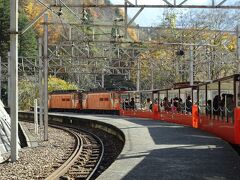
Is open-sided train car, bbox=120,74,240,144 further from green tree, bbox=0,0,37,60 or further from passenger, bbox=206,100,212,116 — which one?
green tree, bbox=0,0,37,60

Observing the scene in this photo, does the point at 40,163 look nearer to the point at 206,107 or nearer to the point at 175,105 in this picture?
the point at 206,107

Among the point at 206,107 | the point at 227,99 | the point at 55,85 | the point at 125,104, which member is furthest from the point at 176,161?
the point at 55,85

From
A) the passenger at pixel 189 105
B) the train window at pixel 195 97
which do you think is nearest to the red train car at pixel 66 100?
the passenger at pixel 189 105

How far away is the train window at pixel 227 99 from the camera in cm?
1638

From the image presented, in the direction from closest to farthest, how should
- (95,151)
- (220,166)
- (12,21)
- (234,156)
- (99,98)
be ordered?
(220,166) < (234,156) < (12,21) < (95,151) < (99,98)

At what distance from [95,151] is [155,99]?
16.5 metres

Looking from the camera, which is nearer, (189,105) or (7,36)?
(189,105)

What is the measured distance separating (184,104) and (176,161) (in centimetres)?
1600

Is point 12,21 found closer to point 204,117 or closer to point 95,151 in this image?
point 95,151

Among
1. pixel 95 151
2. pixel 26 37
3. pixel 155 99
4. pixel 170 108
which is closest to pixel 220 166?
pixel 95 151

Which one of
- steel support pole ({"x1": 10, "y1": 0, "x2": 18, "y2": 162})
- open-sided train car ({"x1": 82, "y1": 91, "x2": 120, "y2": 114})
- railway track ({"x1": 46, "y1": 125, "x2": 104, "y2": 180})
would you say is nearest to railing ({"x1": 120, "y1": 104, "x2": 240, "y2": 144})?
railway track ({"x1": 46, "y1": 125, "x2": 104, "y2": 180})

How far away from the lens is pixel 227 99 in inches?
669

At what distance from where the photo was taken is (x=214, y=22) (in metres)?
52.6

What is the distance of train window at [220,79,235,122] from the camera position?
16.4 m
